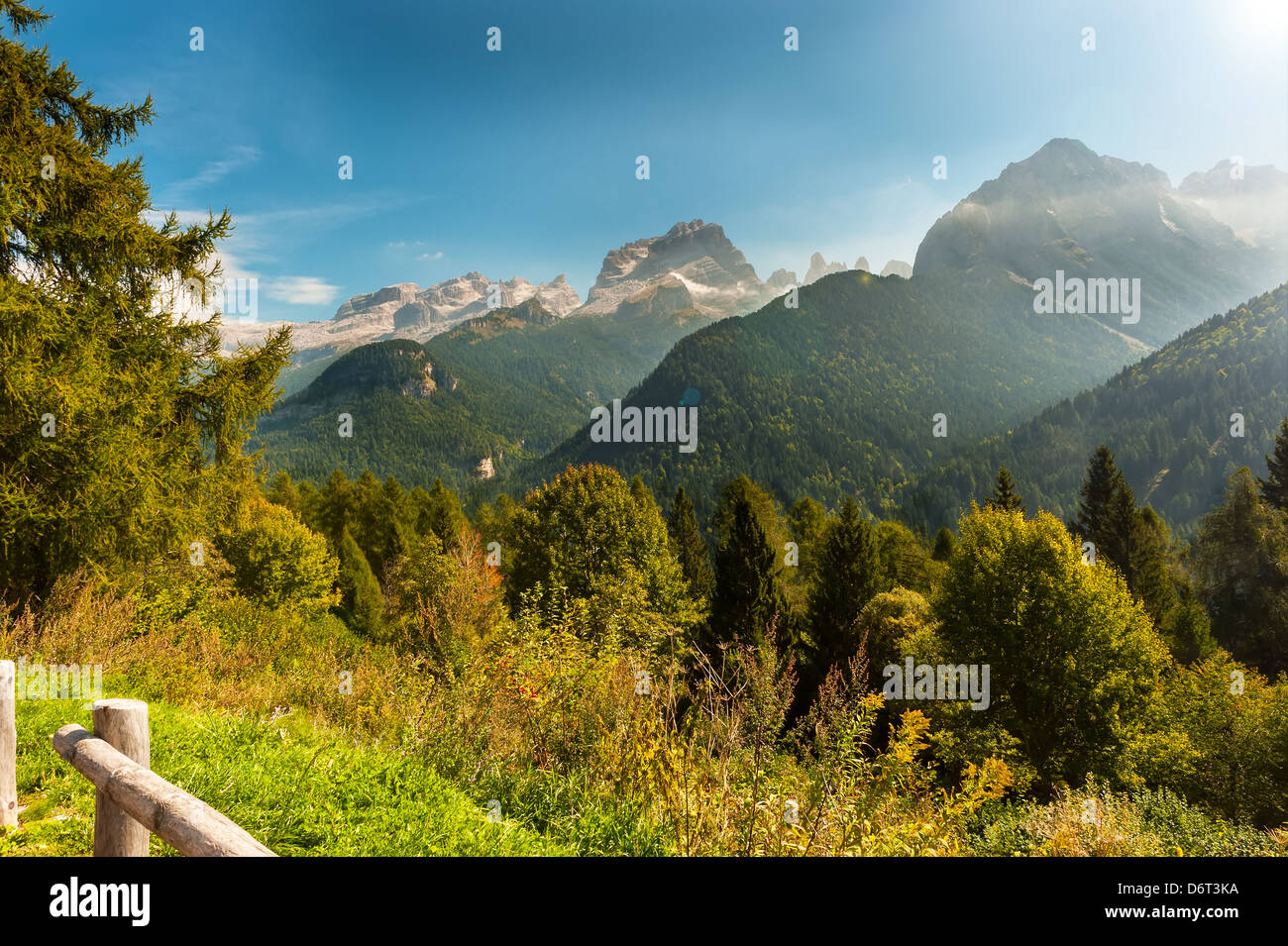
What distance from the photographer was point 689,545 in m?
36.4

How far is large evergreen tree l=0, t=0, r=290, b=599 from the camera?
774cm

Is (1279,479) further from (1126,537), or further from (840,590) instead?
(840,590)

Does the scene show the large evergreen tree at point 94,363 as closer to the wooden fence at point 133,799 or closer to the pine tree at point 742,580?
the wooden fence at point 133,799

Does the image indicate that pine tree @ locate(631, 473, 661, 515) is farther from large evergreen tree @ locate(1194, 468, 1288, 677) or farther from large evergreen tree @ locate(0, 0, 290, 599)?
large evergreen tree @ locate(1194, 468, 1288, 677)

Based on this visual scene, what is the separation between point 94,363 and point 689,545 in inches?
1208

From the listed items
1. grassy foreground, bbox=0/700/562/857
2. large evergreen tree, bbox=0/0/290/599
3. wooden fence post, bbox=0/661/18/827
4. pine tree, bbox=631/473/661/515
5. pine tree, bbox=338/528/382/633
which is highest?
large evergreen tree, bbox=0/0/290/599

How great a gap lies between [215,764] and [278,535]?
26660 millimetres

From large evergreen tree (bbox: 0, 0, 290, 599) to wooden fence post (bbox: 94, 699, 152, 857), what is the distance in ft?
21.9

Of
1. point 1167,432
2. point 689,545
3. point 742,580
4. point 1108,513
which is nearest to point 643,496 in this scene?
point 689,545

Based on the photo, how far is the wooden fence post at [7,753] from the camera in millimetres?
3967

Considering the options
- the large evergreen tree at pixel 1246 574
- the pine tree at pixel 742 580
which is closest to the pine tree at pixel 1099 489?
the large evergreen tree at pixel 1246 574

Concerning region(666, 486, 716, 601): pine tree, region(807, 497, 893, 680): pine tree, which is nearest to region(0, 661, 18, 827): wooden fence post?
region(807, 497, 893, 680): pine tree

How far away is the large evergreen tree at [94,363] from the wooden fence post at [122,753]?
6680mm
